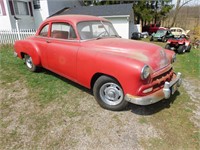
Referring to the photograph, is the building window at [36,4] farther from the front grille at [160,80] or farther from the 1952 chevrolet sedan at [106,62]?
the front grille at [160,80]

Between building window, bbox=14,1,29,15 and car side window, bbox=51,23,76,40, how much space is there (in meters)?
13.6

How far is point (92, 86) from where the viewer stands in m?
3.71

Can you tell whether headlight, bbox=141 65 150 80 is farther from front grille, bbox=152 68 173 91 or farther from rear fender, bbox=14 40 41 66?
rear fender, bbox=14 40 41 66

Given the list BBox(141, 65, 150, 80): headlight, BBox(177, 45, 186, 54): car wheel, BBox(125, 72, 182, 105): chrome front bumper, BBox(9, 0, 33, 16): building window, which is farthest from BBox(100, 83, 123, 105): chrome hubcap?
BBox(9, 0, 33, 16): building window

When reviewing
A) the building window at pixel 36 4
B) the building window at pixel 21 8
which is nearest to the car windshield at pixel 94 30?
the building window at pixel 21 8

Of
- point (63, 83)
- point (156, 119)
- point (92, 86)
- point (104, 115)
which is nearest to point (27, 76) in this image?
point (63, 83)

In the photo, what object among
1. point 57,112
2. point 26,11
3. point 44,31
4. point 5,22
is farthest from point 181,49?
point 26,11

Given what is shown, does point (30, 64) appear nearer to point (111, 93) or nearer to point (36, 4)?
point (111, 93)

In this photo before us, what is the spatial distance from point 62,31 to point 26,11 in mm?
15357

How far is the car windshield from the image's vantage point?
3.82 m

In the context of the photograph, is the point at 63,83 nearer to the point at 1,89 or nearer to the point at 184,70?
the point at 1,89

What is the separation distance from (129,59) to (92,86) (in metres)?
1.15

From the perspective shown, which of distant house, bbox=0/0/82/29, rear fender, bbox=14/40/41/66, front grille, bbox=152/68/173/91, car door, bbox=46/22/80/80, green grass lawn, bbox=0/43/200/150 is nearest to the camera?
green grass lawn, bbox=0/43/200/150

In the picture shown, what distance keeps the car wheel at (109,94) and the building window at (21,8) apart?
15.4 m
